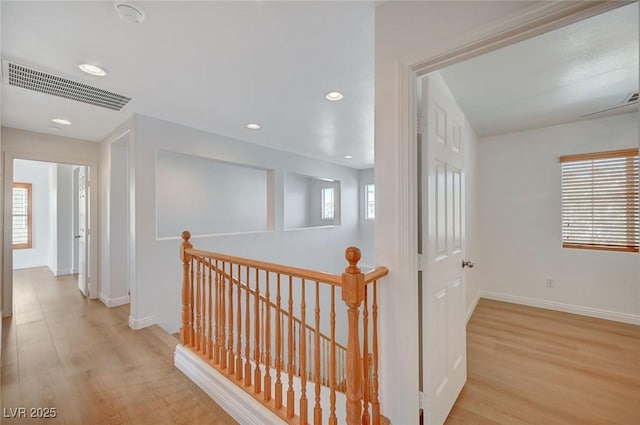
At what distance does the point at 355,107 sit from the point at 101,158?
3850 millimetres

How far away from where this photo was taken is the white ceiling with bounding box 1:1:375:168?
1498 mm

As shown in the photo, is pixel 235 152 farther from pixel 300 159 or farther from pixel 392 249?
pixel 392 249

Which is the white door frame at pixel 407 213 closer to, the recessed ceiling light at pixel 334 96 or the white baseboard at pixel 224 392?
the white baseboard at pixel 224 392

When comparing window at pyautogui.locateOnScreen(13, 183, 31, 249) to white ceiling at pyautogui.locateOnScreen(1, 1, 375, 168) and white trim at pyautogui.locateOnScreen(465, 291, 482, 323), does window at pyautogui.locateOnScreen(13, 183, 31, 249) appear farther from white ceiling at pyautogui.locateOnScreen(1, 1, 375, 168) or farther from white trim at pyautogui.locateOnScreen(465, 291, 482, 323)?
white trim at pyautogui.locateOnScreen(465, 291, 482, 323)

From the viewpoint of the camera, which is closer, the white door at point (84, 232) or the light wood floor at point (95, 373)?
the light wood floor at point (95, 373)

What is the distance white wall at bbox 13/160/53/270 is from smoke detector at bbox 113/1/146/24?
6815mm

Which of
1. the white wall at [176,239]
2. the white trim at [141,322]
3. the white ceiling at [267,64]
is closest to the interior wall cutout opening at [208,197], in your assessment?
the white wall at [176,239]

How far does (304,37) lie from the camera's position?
169 centimetres

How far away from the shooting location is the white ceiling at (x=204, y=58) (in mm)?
1498

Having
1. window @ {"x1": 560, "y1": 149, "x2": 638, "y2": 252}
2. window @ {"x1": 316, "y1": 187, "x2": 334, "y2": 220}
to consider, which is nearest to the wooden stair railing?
window @ {"x1": 560, "y1": 149, "x2": 638, "y2": 252}

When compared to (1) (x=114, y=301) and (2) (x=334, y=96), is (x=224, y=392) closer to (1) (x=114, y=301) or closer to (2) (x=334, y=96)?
(2) (x=334, y=96)

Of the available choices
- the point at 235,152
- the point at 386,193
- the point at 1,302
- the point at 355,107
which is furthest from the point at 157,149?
the point at 386,193

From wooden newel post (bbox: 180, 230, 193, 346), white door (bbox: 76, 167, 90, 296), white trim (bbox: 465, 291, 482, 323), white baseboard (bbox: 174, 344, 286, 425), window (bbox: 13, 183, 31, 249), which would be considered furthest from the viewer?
window (bbox: 13, 183, 31, 249)

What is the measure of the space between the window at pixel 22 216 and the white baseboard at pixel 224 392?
6.84 meters
